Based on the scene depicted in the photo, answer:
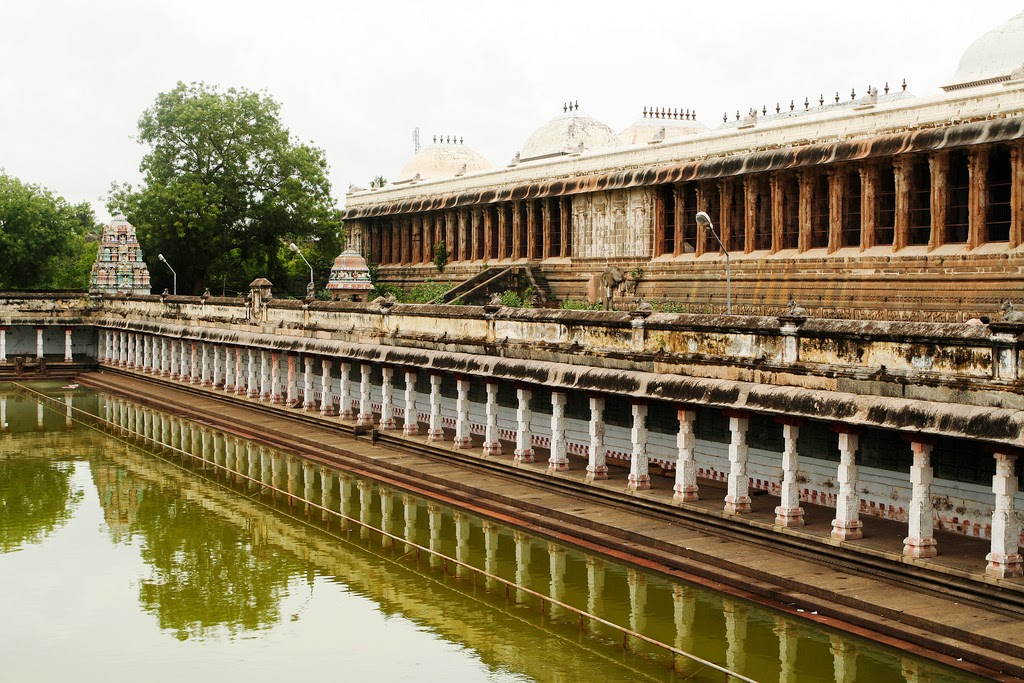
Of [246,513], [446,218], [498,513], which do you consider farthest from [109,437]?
[446,218]

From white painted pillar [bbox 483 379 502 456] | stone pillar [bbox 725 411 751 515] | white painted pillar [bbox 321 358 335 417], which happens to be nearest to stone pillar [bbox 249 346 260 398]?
white painted pillar [bbox 321 358 335 417]

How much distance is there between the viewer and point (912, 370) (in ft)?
51.3

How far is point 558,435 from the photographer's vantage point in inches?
900

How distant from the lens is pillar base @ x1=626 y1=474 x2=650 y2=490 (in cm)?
2072

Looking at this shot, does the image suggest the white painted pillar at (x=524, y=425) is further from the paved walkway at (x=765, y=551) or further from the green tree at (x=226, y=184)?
the green tree at (x=226, y=184)

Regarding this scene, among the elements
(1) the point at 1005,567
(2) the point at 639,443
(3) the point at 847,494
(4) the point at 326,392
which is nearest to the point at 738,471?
(3) the point at 847,494

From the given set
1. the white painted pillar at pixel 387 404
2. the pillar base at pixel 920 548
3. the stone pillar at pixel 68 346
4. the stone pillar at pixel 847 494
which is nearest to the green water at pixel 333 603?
the pillar base at pixel 920 548

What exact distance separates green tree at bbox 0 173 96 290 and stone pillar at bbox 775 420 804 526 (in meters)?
59.8

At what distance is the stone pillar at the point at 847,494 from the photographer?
16406 mm

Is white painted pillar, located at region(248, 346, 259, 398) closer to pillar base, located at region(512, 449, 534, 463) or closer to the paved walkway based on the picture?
the paved walkway

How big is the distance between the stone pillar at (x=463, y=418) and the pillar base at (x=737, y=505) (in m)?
8.87

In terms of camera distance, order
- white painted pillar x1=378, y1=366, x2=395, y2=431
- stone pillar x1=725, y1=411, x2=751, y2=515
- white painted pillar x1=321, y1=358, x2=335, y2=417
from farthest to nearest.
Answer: white painted pillar x1=321, y1=358, x2=335, y2=417, white painted pillar x1=378, y1=366, x2=395, y2=431, stone pillar x1=725, y1=411, x2=751, y2=515

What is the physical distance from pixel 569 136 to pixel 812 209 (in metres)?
26.5

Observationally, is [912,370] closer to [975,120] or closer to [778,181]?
[975,120]
